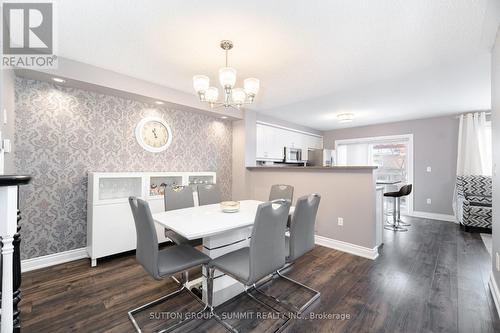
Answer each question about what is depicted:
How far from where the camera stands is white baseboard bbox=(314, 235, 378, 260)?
2.77 meters

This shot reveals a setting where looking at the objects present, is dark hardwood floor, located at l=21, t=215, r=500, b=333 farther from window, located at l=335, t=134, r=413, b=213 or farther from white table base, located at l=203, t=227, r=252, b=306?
window, located at l=335, t=134, r=413, b=213

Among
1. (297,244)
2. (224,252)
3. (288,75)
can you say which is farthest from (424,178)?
(224,252)

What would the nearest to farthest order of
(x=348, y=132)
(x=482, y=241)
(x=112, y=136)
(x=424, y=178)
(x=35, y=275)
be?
(x=35, y=275) < (x=112, y=136) < (x=482, y=241) < (x=424, y=178) < (x=348, y=132)

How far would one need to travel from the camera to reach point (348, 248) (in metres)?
2.97

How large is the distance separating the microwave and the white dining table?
339 cm

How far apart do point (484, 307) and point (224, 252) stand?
7.29 ft

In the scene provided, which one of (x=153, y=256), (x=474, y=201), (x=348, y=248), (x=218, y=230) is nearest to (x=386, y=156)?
(x=474, y=201)

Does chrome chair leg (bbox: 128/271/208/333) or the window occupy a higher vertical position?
the window

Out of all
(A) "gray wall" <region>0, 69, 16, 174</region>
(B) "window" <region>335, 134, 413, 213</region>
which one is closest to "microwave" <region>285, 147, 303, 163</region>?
(B) "window" <region>335, 134, 413, 213</region>

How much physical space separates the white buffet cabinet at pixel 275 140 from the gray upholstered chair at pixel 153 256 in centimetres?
313

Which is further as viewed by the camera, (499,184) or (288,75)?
(288,75)

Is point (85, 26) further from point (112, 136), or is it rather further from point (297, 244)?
point (297, 244)

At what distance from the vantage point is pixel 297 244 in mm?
1798

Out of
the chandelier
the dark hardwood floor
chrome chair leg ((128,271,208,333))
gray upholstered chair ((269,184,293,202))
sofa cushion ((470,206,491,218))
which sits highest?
the chandelier
